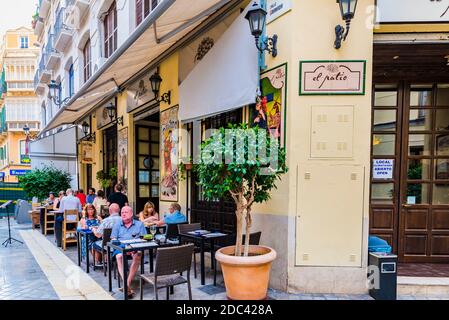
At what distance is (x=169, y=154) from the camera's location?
24.5 ft

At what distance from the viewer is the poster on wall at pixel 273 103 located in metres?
4.48

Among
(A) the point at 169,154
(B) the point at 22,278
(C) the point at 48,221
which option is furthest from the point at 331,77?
(C) the point at 48,221

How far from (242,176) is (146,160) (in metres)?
7.16

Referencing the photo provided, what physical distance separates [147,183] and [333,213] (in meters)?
7.27

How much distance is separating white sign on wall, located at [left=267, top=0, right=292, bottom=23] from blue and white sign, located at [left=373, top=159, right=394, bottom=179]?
3.01 meters

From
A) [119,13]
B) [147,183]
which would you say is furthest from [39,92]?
[147,183]

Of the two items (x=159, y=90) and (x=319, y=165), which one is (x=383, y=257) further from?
(x=159, y=90)

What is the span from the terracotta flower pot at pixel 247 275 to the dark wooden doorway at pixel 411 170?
8.17ft

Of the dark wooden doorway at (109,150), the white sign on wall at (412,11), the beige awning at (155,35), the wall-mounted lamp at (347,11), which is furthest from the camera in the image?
the dark wooden doorway at (109,150)

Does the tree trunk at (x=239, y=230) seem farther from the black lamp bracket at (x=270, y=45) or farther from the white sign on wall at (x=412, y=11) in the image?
the white sign on wall at (x=412, y=11)

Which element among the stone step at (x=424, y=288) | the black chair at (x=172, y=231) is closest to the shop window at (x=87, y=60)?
the black chair at (x=172, y=231)

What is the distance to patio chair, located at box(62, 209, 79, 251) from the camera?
735 centimetres

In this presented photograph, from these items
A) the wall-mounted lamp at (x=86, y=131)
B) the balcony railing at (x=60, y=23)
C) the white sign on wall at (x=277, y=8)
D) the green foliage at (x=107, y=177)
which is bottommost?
the green foliage at (x=107, y=177)

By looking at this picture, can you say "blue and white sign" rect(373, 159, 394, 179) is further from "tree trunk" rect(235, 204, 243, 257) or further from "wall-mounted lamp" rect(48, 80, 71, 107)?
"wall-mounted lamp" rect(48, 80, 71, 107)
